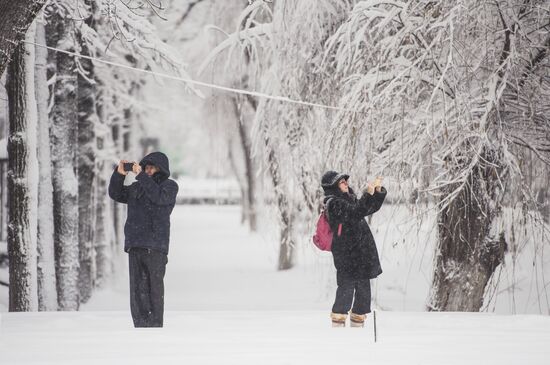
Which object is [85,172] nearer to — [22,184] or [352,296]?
[22,184]

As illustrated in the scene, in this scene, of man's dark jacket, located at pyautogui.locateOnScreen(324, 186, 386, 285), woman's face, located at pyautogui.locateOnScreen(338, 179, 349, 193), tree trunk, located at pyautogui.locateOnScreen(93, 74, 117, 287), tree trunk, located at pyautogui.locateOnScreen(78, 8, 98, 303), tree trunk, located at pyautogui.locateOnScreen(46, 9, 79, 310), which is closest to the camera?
man's dark jacket, located at pyautogui.locateOnScreen(324, 186, 386, 285)

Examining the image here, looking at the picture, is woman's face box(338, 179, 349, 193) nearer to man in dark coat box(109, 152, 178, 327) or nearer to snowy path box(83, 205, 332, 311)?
man in dark coat box(109, 152, 178, 327)

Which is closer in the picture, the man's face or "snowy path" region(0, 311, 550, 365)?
"snowy path" region(0, 311, 550, 365)

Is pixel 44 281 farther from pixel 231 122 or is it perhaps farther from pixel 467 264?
pixel 231 122

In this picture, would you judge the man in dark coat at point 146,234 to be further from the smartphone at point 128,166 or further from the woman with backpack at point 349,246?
the woman with backpack at point 349,246

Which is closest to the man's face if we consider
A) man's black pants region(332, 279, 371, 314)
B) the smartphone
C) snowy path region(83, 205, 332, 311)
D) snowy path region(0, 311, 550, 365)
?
the smartphone

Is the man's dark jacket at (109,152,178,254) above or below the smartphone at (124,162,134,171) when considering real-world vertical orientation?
below

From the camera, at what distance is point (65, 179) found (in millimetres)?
9195

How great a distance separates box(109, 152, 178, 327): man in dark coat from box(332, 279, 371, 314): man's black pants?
4.54 feet

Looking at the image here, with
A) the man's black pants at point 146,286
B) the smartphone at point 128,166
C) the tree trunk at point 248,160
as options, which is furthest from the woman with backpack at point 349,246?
the tree trunk at point 248,160

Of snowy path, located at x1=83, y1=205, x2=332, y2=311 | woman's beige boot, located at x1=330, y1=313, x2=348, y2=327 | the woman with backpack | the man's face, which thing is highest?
the man's face

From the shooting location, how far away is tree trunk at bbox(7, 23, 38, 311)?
754cm

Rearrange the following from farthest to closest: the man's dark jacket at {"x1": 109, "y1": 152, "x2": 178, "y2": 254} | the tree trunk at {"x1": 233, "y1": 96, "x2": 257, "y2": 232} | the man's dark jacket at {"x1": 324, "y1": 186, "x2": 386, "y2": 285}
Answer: the tree trunk at {"x1": 233, "y1": 96, "x2": 257, "y2": 232} < the man's dark jacket at {"x1": 324, "y1": 186, "x2": 386, "y2": 285} < the man's dark jacket at {"x1": 109, "y1": 152, "x2": 178, "y2": 254}

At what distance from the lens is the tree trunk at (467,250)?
22.3ft
